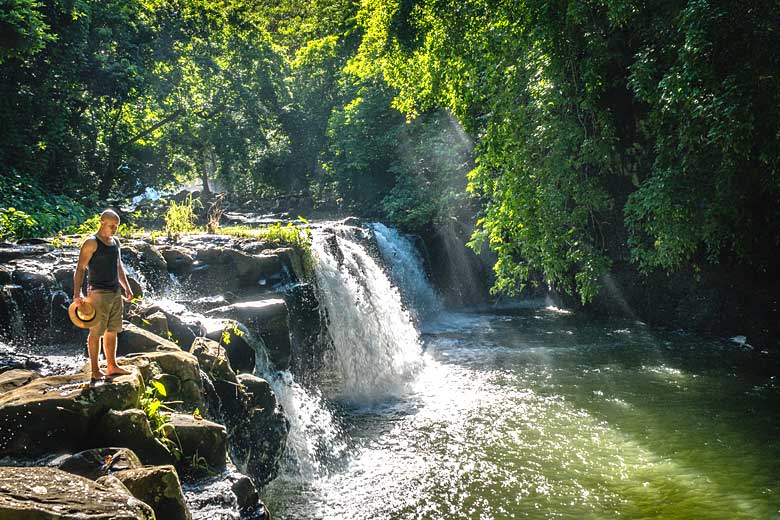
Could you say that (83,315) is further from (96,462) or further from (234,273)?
(234,273)

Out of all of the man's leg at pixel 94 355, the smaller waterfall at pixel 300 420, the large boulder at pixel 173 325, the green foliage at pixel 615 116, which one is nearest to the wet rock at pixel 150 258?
the smaller waterfall at pixel 300 420

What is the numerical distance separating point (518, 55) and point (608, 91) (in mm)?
2612

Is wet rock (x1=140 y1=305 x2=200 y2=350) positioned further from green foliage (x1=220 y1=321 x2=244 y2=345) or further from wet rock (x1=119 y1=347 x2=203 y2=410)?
wet rock (x1=119 y1=347 x2=203 y2=410)

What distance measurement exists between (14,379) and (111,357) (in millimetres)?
1016

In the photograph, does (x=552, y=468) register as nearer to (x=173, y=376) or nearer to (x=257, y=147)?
(x=173, y=376)

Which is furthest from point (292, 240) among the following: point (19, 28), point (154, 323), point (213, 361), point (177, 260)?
point (19, 28)

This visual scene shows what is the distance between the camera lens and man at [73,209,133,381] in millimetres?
4652

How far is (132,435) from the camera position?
165 inches

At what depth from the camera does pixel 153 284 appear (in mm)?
8578

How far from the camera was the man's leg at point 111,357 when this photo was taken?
4617 mm

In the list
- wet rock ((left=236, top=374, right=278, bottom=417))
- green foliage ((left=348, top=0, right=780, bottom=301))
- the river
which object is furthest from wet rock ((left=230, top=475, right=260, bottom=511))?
green foliage ((left=348, top=0, right=780, bottom=301))

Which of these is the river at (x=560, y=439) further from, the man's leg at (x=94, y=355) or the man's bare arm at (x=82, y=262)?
the man's bare arm at (x=82, y=262)

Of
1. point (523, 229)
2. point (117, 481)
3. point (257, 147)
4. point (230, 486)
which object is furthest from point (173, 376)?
point (257, 147)

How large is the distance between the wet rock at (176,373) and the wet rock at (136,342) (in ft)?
1.24
